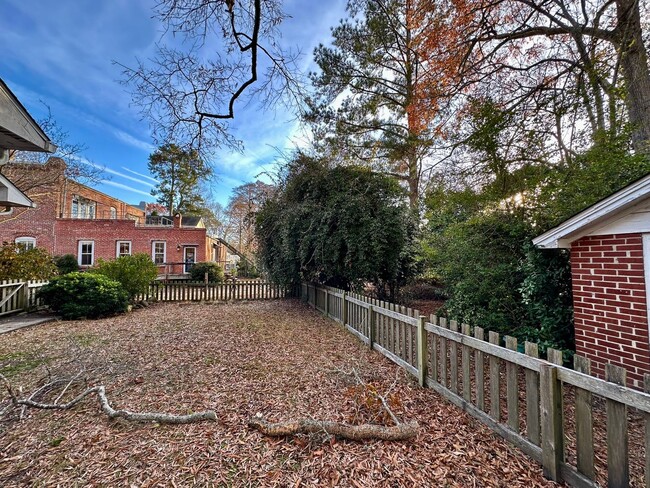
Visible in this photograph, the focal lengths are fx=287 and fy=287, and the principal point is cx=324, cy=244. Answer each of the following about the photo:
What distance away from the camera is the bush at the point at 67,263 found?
17388 millimetres

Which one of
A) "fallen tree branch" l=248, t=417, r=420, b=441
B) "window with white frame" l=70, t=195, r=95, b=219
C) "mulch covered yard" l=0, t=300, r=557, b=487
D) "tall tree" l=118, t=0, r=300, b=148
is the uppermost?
"window with white frame" l=70, t=195, r=95, b=219

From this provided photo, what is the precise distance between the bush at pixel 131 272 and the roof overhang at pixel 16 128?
5272 millimetres

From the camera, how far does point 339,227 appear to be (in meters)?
7.29

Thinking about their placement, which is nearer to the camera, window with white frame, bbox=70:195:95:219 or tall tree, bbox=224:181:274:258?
window with white frame, bbox=70:195:95:219

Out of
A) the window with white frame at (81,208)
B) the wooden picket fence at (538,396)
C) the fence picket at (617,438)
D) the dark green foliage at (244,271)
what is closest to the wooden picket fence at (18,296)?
the wooden picket fence at (538,396)

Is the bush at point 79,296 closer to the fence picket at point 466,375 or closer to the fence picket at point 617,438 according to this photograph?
the fence picket at point 466,375

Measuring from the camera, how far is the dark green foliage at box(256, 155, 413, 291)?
23.8 ft

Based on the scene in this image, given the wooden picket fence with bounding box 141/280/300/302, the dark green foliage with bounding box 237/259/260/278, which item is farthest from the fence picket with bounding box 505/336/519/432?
the dark green foliage with bounding box 237/259/260/278

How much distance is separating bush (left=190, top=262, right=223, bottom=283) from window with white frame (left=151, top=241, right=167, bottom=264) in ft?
11.3

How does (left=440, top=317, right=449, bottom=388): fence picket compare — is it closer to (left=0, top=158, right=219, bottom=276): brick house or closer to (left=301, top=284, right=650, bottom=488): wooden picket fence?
(left=301, top=284, right=650, bottom=488): wooden picket fence

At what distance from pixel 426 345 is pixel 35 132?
6.93m

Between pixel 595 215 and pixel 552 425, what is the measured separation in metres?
2.62

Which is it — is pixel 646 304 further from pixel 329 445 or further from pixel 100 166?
pixel 100 166

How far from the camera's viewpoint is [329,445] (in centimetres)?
246
